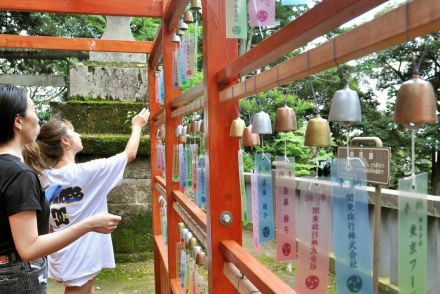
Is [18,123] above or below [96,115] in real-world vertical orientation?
below

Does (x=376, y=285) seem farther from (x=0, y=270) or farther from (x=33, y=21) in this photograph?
(x=33, y=21)

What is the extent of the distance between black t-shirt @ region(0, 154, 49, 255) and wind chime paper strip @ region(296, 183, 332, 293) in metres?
1.14

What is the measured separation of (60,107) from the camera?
5.44 m

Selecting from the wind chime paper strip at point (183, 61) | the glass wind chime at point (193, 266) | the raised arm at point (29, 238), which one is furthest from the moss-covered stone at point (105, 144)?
the raised arm at point (29, 238)

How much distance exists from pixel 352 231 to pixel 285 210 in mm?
319

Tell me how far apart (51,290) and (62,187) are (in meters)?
2.23

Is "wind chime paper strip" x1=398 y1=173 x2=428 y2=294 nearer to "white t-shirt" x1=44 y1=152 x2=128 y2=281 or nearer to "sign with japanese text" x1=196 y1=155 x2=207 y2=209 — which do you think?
"sign with japanese text" x1=196 y1=155 x2=207 y2=209

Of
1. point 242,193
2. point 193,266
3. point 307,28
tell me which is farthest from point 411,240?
point 193,266

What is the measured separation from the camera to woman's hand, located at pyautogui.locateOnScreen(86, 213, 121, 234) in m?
1.78

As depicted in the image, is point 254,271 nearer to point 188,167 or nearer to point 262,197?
point 262,197

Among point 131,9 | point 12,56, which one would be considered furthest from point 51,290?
point 12,56

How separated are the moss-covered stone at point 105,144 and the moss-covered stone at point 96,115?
199mm

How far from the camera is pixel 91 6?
402 cm

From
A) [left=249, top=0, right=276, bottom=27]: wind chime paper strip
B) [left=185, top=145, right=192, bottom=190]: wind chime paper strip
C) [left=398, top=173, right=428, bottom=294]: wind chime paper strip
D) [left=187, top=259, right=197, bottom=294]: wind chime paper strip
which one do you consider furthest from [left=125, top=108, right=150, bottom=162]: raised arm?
[left=398, top=173, right=428, bottom=294]: wind chime paper strip
